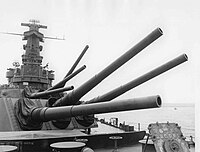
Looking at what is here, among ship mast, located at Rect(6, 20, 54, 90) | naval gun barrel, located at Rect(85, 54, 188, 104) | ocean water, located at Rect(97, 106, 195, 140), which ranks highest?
ship mast, located at Rect(6, 20, 54, 90)

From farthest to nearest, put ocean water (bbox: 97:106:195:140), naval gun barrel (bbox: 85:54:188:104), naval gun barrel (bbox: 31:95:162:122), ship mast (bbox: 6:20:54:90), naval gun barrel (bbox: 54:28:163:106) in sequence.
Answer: ocean water (bbox: 97:106:195:140) < ship mast (bbox: 6:20:54:90) < naval gun barrel (bbox: 85:54:188:104) < naval gun barrel (bbox: 54:28:163:106) < naval gun barrel (bbox: 31:95:162:122)

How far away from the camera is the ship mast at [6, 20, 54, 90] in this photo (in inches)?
360

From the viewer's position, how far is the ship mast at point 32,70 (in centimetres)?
916

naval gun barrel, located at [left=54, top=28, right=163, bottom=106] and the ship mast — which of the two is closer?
naval gun barrel, located at [left=54, top=28, right=163, bottom=106]

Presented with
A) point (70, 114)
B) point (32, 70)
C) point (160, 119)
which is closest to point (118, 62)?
point (70, 114)

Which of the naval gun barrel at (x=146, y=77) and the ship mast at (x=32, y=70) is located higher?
the ship mast at (x=32, y=70)

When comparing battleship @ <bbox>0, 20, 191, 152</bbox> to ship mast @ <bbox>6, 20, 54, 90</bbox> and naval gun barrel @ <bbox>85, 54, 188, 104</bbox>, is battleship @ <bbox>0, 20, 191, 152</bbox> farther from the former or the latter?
ship mast @ <bbox>6, 20, 54, 90</bbox>

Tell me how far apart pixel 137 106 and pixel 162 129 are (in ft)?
5.48

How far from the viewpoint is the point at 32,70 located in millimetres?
9352

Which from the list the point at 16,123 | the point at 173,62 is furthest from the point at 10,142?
the point at 173,62

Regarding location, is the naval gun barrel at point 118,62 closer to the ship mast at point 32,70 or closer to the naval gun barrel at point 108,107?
the naval gun barrel at point 108,107

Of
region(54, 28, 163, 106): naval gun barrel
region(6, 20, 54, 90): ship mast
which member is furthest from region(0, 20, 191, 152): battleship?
region(6, 20, 54, 90): ship mast

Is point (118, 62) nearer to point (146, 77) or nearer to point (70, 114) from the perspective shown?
point (146, 77)

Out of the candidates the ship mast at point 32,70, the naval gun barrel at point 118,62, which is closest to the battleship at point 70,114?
the naval gun barrel at point 118,62
